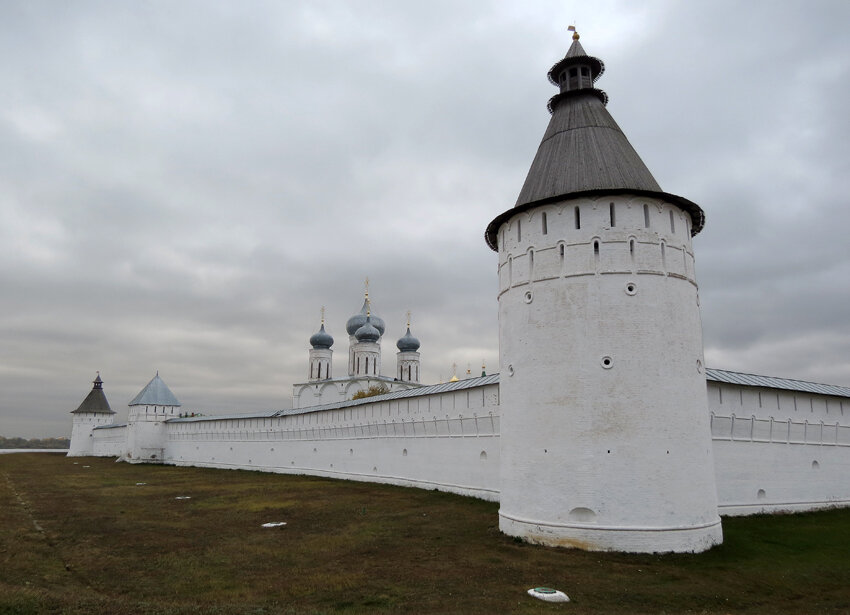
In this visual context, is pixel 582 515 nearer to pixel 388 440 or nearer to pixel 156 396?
pixel 388 440

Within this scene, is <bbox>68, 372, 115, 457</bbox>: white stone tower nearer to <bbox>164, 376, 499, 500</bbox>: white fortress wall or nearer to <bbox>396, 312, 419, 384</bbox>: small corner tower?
<bbox>164, 376, 499, 500</bbox>: white fortress wall

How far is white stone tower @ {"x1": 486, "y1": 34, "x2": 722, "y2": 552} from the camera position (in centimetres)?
1160

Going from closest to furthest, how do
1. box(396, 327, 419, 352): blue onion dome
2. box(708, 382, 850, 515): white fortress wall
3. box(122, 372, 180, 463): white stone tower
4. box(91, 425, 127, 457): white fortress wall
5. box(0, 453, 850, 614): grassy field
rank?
box(0, 453, 850, 614): grassy field → box(708, 382, 850, 515): white fortress wall → box(122, 372, 180, 463): white stone tower → box(91, 425, 127, 457): white fortress wall → box(396, 327, 419, 352): blue onion dome

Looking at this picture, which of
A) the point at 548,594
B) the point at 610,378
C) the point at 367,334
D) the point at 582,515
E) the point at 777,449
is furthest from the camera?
the point at 367,334

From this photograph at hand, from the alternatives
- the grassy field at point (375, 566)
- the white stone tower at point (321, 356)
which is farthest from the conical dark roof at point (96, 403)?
the grassy field at point (375, 566)

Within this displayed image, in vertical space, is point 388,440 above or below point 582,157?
below

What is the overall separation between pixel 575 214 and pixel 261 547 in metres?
10.1

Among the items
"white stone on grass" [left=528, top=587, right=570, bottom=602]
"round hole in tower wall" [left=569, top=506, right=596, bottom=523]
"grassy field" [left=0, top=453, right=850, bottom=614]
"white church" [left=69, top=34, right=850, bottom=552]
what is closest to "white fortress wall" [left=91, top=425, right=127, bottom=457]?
"grassy field" [left=0, top=453, right=850, bottom=614]

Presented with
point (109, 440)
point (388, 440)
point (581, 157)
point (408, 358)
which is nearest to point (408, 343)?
point (408, 358)

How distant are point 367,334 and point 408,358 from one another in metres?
6.50

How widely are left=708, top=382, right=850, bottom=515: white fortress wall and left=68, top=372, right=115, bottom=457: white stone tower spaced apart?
217 feet

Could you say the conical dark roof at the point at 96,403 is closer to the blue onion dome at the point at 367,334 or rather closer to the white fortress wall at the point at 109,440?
the white fortress wall at the point at 109,440

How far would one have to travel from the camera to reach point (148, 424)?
5016cm

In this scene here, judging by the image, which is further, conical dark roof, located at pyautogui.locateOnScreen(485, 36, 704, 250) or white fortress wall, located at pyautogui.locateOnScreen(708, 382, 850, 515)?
white fortress wall, located at pyautogui.locateOnScreen(708, 382, 850, 515)
